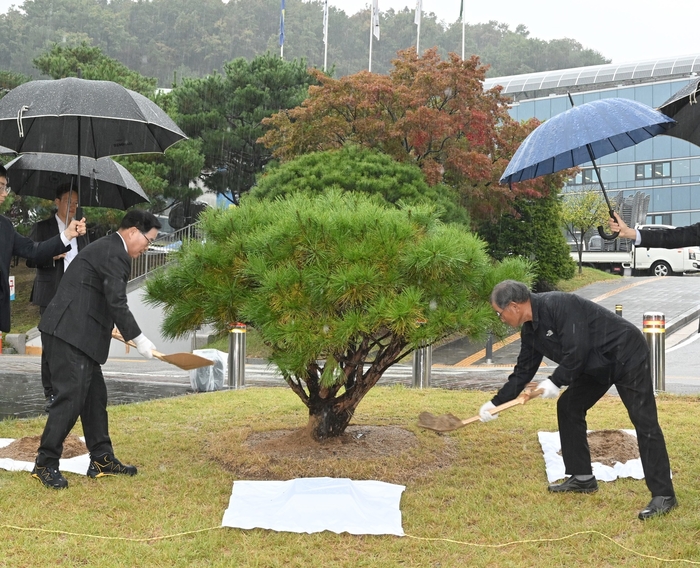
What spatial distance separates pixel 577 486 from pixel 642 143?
41756mm

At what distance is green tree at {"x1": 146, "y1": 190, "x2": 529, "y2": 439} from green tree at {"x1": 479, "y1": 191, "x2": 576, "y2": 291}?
1642 cm

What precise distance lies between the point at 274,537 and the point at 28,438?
9.06 feet

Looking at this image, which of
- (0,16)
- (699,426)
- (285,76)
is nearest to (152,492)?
(699,426)

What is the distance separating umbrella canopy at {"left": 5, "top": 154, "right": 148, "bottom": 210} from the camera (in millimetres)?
6820

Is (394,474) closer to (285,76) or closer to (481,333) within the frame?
(481,333)

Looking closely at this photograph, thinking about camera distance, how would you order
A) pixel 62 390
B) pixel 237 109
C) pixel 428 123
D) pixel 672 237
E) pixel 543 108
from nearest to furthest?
1. pixel 62 390
2. pixel 672 237
3. pixel 428 123
4. pixel 237 109
5. pixel 543 108

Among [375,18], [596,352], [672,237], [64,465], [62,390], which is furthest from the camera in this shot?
[375,18]

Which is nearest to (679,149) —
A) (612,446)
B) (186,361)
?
(612,446)

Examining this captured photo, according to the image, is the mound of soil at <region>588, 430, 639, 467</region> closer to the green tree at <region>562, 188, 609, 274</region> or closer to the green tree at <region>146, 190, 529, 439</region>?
the green tree at <region>146, 190, 529, 439</region>

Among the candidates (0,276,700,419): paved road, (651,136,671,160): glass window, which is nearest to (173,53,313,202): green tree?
(0,276,700,419): paved road

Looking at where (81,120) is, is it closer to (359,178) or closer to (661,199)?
(359,178)

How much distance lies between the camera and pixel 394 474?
508 cm

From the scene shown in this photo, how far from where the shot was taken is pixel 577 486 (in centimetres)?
472

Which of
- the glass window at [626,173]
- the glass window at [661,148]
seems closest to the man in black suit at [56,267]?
the glass window at [661,148]
